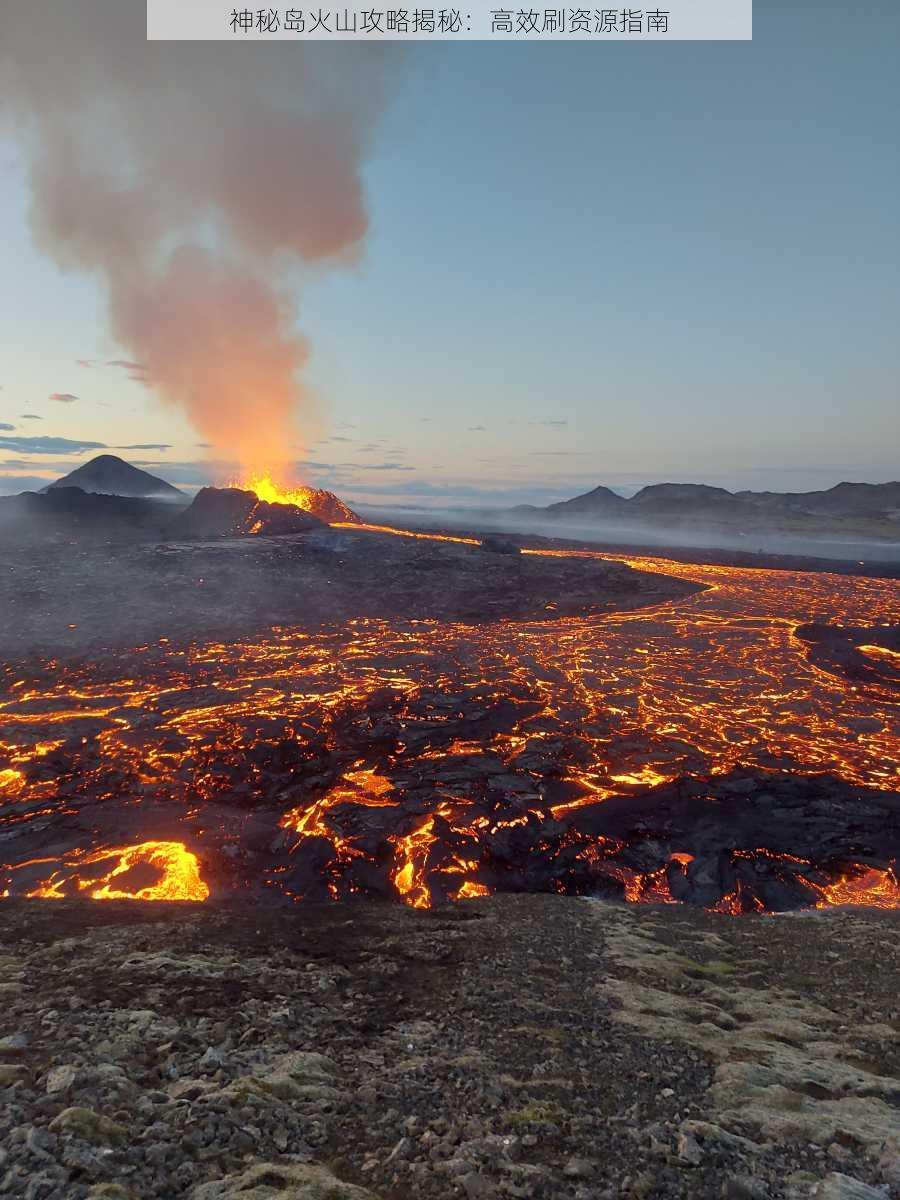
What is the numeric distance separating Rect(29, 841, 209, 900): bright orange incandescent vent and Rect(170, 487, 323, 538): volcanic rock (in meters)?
45.9

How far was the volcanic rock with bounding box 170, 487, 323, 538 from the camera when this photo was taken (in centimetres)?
5703

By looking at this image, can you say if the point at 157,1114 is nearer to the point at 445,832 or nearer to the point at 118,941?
the point at 118,941

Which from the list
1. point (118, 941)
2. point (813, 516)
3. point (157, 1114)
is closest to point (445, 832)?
point (118, 941)

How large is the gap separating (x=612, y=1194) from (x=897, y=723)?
19.0 m

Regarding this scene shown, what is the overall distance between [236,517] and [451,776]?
5022 cm

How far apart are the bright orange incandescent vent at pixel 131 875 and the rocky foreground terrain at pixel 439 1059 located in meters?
1.11

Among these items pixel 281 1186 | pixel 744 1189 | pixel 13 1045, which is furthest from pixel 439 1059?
pixel 13 1045

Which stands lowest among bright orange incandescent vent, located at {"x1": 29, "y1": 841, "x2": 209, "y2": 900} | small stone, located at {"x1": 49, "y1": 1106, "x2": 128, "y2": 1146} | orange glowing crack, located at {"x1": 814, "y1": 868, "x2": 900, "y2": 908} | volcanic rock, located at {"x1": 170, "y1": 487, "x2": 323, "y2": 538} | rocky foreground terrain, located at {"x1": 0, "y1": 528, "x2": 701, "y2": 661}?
orange glowing crack, located at {"x1": 814, "y1": 868, "x2": 900, "y2": 908}

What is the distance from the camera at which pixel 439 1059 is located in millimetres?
5578

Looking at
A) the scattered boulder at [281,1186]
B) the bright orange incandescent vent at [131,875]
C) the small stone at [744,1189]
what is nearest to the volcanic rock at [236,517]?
the bright orange incandescent vent at [131,875]

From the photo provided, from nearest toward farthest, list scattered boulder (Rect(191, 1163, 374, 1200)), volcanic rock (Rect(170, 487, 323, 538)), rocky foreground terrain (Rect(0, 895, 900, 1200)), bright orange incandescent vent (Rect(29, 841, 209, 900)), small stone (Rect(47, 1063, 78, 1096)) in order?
scattered boulder (Rect(191, 1163, 374, 1200)), rocky foreground terrain (Rect(0, 895, 900, 1200)), small stone (Rect(47, 1063, 78, 1096)), bright orange incandescent vent (Rect(29, 841, 209, 900)), volcanic rock (Rect(170, 487, 323, 538))

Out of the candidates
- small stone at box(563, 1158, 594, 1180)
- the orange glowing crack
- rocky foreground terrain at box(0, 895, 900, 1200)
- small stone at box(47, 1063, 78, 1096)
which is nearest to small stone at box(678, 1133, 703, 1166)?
rocky foreground terrain at box(0, 895, 900, 1200)

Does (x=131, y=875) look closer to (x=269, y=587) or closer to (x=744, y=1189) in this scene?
(x=744, y=1189)

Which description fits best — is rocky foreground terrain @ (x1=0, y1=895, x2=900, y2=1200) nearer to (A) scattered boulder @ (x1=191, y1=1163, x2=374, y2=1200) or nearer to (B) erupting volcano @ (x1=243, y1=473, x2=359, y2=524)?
(A) scattered boulder @ (x1=191, y1=1163, x2=374, y2=1200)
